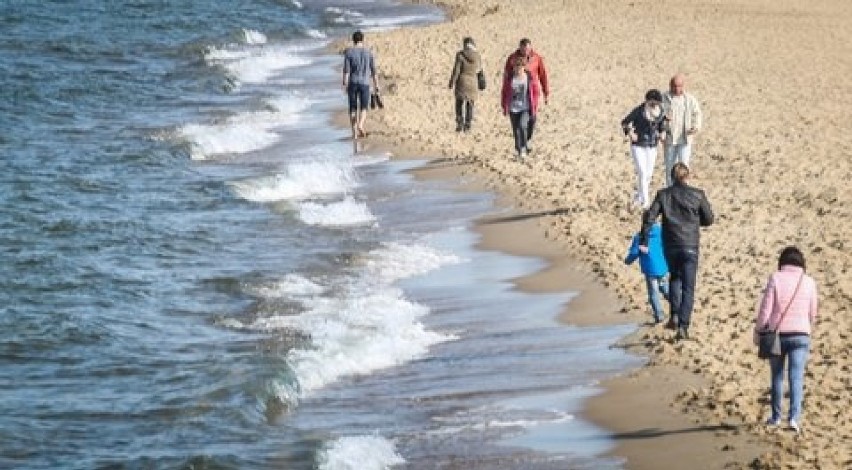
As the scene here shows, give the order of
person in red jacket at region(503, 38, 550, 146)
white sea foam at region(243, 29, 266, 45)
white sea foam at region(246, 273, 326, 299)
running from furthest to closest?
1. white sea foam at region(243, 29, 266, 45)
2. person in red jacket at region(503, 38, 550, 146)
3. white sea foam at region(246, 273, 326, 299)

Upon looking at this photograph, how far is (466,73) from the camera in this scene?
26938mm

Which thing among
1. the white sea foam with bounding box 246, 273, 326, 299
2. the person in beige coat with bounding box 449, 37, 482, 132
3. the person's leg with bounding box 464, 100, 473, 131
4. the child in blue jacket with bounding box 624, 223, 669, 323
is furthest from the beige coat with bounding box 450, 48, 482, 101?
the child in blue jacket with bounding box 624, 223, 669, 323

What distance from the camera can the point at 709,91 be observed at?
31203 millimetres

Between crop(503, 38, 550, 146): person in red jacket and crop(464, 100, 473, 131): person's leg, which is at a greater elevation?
crop(503, 38, 550, 146): person in red jacket

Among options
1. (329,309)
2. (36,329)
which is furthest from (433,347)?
(36,329)

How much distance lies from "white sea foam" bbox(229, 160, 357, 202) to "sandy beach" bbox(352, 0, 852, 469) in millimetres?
1777

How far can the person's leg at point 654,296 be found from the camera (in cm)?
1567

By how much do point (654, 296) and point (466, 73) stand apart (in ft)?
38.3

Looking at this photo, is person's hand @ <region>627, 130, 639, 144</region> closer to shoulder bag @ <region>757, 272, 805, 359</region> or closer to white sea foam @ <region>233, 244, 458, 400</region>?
white sea foam @ <region>233, 244, 458, 400</region>

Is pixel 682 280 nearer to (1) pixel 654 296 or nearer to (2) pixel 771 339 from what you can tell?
(1) pixel 654 296

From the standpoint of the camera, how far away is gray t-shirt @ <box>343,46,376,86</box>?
85.8 feet

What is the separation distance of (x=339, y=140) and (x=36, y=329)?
1231cm

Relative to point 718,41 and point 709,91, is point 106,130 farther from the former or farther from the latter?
point 718,41

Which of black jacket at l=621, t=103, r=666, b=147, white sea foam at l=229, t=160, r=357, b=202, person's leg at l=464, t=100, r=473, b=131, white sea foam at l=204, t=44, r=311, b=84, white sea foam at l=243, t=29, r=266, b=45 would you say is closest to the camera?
black jacket at l=621, t=103, r=666, b=147
